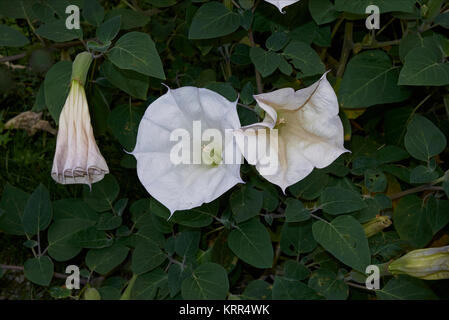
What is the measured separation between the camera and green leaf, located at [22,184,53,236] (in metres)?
1.22

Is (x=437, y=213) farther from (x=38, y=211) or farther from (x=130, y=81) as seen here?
(x=38, y=211)

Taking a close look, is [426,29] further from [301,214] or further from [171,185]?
[171,185]

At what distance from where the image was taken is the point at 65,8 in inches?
45.6

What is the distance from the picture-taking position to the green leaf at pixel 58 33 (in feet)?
3.44

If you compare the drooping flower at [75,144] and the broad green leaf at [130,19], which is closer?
the drooping flower at [75,144]

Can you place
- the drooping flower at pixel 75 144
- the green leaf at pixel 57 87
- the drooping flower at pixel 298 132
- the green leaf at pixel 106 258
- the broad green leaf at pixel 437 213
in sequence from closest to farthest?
1. the drooping flower at pixel 298 132
2. the drooping flower at pixel 75 144
3. the green leaf at pixel 57 87
4. the broad green leaf at pixel 437 213
5. the green leaf at pixel 106 258

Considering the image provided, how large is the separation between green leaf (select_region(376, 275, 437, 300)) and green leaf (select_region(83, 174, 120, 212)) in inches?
27.9

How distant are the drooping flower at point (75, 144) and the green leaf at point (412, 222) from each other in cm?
72

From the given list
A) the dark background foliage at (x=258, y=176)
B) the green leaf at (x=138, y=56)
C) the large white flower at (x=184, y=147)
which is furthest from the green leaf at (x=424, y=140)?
the green leaf at (x=138, y=56)

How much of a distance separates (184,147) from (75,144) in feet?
0.71

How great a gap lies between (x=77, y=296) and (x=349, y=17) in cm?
100

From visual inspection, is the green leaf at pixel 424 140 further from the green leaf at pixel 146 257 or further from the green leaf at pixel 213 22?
the green leaf at pixel 146 257

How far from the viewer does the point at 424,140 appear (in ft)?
3.59

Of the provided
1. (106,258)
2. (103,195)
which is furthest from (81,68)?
(106,258)
